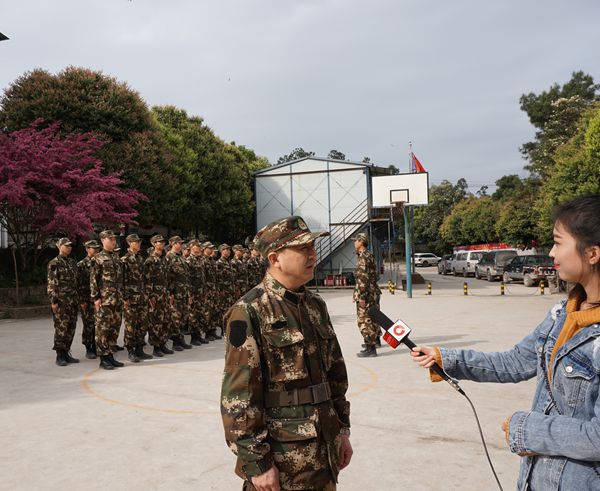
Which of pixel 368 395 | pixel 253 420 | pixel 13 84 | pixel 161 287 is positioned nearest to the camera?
pixel 253 420

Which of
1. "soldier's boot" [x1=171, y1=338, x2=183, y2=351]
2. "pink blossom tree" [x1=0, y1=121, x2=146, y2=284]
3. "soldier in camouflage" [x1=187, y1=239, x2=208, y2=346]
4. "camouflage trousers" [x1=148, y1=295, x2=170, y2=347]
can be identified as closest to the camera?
"camouflage trousers" [x1=148, y1=295, x2=170, y2=347]

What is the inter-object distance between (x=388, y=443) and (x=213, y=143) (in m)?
25.2

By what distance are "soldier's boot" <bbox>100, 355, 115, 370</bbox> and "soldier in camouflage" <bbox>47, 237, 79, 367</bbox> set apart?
0.73 metres

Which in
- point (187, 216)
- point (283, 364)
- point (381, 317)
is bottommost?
point (283, 364)

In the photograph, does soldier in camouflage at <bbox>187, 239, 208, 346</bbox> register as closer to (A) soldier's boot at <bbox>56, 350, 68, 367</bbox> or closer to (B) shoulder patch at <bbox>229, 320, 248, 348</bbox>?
(A) soldier's boot at <bbox>56, 350, 68, 367</bbox>

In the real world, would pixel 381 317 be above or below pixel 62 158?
below

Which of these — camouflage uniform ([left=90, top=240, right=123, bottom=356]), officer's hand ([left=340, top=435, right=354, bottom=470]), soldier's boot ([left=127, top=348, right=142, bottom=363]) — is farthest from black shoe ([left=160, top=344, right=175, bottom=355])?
officer's hand ([left=340, top=435, right=354, bottom=470])

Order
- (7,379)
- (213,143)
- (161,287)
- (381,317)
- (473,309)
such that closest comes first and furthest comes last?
(381,317) → (7,379) → (161,287) → (473,309) → (213,143)

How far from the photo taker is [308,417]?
214 cm

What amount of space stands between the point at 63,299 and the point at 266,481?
7259 millimetres

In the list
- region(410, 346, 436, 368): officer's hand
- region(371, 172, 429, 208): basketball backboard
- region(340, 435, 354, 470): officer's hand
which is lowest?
region(340, 435, 354, 470): officer's hand

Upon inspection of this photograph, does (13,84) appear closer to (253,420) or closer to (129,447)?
(129,447)

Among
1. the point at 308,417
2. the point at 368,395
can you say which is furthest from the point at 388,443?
the point at 308,417

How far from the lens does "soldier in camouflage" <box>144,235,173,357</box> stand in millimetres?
8992
